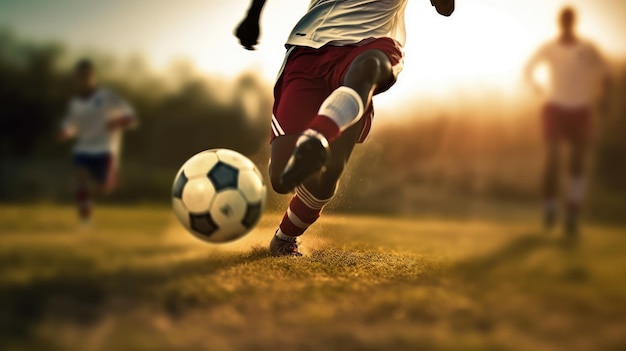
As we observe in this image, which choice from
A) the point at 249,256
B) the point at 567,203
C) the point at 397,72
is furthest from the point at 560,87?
the point at 249,256

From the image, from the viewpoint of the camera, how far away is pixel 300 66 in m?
3.98

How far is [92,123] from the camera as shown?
28.0 ft

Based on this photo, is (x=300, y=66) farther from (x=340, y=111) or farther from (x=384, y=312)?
(x=384, y=312)

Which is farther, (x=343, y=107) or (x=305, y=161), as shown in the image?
(x=343, y=107)

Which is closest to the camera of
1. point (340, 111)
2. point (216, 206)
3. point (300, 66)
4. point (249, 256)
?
point (340, 111)

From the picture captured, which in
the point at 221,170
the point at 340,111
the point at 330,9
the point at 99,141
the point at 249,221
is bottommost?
the point at 99,141

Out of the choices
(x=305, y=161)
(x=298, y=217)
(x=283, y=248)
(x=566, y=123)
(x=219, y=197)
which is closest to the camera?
(x=305, y=161)

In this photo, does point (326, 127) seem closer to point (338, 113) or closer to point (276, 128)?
point (338, 113)

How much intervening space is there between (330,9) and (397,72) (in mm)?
619

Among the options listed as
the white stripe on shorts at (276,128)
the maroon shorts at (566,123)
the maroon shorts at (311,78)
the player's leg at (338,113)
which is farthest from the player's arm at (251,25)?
the maroon shorts at (566,123)

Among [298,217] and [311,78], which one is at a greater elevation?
[311,78]

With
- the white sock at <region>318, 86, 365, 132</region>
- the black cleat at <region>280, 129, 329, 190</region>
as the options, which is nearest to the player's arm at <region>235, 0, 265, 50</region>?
the white sock at <region>318, 86, 365, 132</region>

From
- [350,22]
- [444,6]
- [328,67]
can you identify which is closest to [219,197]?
[328,67]

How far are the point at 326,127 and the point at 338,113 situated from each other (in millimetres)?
116
